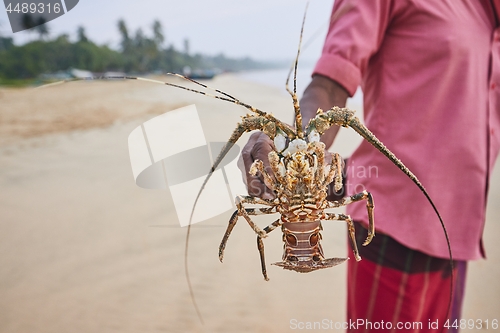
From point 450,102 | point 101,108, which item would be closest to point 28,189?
point 450,102

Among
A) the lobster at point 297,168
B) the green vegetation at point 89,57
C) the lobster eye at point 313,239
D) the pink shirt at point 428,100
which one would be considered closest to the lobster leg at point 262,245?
the lobster at point 297,168

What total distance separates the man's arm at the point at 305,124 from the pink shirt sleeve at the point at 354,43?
34 mm

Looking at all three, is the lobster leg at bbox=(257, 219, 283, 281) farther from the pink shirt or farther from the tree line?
the tree line

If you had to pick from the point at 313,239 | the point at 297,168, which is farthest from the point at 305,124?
the point at 313,239

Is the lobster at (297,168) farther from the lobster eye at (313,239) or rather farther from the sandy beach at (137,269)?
the sandy beach at (137,269)

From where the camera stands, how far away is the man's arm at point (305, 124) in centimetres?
105

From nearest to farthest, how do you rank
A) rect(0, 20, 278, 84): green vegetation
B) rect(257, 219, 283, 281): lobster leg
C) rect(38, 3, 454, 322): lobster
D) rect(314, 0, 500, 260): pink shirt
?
rect(38, 3, 454, 322): lobster
rect(257, 219, 283, 281): lobster leg
rect(314, 0, 500, 260): pink shirt
rect(0, 20, 278, 84): green vegetation

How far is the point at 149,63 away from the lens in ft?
138

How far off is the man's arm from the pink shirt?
0.04 meters

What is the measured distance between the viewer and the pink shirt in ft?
4.23

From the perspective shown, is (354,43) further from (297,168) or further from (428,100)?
(297,168)

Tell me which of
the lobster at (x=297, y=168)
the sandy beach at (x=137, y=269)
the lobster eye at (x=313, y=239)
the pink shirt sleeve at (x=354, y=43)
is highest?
the pink shirt sleeve at (x=354, y=43)

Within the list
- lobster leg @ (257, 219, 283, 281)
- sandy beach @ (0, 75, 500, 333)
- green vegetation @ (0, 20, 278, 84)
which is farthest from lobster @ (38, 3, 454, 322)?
green vegetation @ (0, 20, 278, 84)

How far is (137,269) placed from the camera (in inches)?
132
